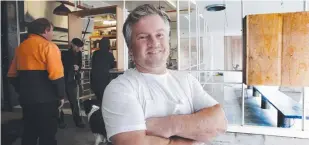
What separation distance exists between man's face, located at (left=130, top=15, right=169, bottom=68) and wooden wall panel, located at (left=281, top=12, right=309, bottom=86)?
1263 millimetres

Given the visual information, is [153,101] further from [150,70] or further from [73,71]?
[73,71]

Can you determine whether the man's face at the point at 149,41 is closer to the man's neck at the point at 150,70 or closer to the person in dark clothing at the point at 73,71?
the man's neck at the point at 150,70

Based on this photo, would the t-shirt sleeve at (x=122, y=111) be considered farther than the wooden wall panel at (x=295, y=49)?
No

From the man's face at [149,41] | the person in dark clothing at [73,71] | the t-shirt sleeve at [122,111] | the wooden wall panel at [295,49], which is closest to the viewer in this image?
the t-shirt sleeve at [122,111]

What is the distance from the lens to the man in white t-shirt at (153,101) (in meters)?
0.77

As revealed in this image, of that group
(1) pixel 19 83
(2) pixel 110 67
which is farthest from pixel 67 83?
(1) pixel 19 83

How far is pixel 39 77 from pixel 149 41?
1.44m

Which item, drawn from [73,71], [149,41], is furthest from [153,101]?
[73,71]

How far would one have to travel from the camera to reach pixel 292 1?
4582 millimetres

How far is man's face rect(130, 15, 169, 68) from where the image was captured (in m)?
0.88

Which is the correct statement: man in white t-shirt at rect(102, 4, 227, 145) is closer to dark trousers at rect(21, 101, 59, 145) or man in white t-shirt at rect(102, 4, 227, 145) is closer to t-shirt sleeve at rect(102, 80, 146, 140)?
t-shirt sleeve at rect(102, 80, 146, 140)

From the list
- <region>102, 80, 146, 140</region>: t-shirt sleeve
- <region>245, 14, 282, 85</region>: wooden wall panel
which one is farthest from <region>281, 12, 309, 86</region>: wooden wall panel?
<region>102, 80, 146, 140</region>: t-shirt sleeve

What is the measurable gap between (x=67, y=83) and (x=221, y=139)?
2.11m

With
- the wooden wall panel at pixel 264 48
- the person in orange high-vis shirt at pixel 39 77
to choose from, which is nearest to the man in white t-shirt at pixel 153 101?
the wooden wall panel at pixel 264 48
